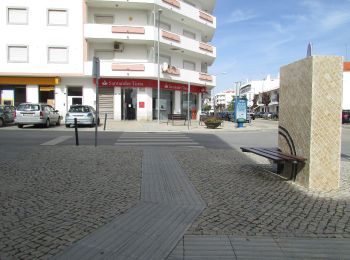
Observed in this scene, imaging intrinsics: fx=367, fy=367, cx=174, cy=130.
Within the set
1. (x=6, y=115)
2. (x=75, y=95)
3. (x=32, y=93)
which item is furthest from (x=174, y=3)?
(x=6, y=115)

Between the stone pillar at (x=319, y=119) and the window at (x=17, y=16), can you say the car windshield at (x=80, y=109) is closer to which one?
the window at (x=17, y=16)

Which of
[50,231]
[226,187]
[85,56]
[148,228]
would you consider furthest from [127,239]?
[85,56]

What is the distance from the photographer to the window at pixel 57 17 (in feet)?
106

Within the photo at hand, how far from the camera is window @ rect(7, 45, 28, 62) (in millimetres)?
32188

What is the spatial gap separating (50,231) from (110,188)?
7.62ft

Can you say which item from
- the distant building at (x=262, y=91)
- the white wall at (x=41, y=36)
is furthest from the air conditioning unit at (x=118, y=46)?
the distant building at (x=262, y=91)

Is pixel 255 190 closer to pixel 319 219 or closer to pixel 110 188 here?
pixel 319 219

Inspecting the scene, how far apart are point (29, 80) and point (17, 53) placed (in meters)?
2.52

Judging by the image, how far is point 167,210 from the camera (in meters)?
5.39

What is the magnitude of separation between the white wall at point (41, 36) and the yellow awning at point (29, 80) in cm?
59

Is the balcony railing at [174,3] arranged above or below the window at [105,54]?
above

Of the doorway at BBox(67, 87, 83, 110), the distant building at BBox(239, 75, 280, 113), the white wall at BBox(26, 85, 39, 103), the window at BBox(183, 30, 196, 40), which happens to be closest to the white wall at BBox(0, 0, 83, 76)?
the white wall at BBox(26, 85, 39, 103)

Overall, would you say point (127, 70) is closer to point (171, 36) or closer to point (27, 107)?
point (171, 36)

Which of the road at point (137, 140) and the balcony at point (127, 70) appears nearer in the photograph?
the road at point (137, 140)
